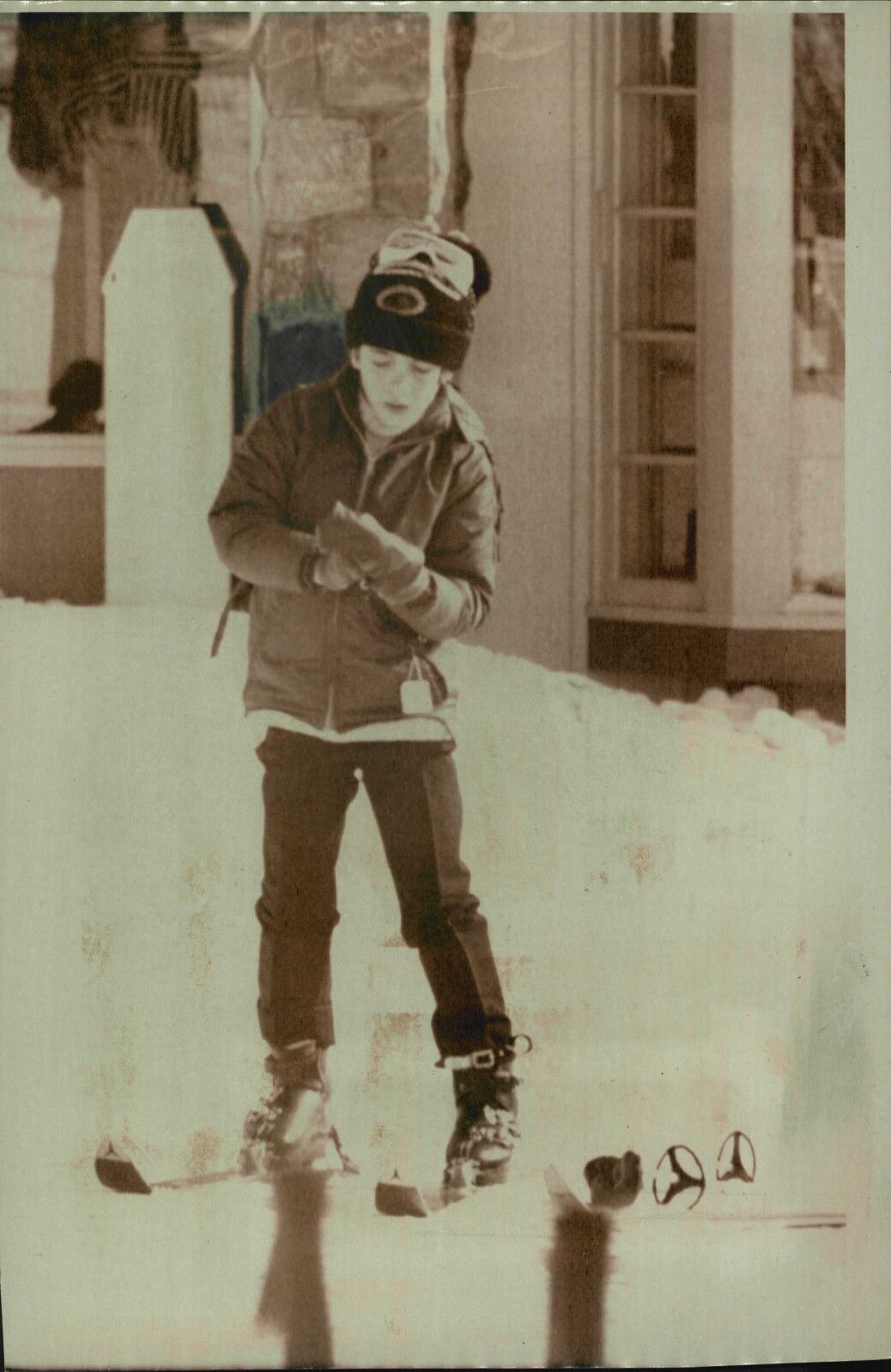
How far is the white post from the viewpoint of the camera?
272 cm

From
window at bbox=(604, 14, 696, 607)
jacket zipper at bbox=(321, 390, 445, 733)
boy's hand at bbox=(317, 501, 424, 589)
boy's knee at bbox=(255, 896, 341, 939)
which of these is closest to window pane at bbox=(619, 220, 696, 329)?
window at bbox=(604, 14, 696, 607)

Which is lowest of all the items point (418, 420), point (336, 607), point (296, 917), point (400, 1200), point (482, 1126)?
point (400, 1200)

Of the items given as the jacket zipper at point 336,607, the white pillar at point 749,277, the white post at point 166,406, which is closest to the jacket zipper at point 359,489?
the jacket zipper at point 336,607

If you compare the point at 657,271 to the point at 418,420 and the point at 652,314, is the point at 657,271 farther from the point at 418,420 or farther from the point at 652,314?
the point at 418,420

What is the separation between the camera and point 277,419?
274 centimetres

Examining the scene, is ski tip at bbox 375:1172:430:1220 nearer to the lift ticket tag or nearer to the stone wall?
the lift ticket tag

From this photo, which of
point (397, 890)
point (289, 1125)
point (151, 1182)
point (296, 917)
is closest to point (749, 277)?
point (397, 890)

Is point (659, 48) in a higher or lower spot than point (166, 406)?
higher

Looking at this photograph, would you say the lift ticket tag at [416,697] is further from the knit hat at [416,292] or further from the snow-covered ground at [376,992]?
the knit hat at [416,292]

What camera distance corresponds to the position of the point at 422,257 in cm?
272

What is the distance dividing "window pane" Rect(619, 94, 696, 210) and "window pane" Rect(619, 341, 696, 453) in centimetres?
27

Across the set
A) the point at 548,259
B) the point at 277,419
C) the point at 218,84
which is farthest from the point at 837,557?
the point at 218,84

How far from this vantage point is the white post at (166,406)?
2719 mm

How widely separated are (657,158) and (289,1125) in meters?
1.97
